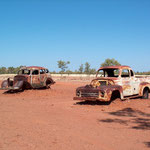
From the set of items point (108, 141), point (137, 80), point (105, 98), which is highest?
point (137, 80)

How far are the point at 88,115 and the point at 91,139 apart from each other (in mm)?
2846

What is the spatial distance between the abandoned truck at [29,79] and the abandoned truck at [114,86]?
6.04 metres

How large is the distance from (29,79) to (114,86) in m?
7.63

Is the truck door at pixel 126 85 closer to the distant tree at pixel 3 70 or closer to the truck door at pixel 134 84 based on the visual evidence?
the truck door at pixel 134 84

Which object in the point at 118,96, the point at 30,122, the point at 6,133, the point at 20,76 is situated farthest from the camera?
the point at 20,76

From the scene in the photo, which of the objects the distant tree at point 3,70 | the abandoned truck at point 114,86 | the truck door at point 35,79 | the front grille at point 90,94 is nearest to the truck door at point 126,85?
the abandoned truck at point 114,86

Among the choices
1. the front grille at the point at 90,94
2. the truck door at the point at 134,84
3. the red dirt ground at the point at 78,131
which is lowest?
the red dirt ground at the point at 78,131

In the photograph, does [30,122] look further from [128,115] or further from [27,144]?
[128,115]

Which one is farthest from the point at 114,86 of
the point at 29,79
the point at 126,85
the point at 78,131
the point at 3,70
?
the point at 3,70

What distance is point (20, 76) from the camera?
51.7 feet

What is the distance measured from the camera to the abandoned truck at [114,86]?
955cm

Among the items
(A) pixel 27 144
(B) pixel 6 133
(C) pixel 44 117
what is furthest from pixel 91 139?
(C) pixel 44 117

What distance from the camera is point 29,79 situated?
15781 millimetres

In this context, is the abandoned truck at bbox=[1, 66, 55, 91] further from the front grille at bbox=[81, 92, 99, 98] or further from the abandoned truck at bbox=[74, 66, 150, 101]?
the front grille at bbox=[81, 92, 99, 98]
